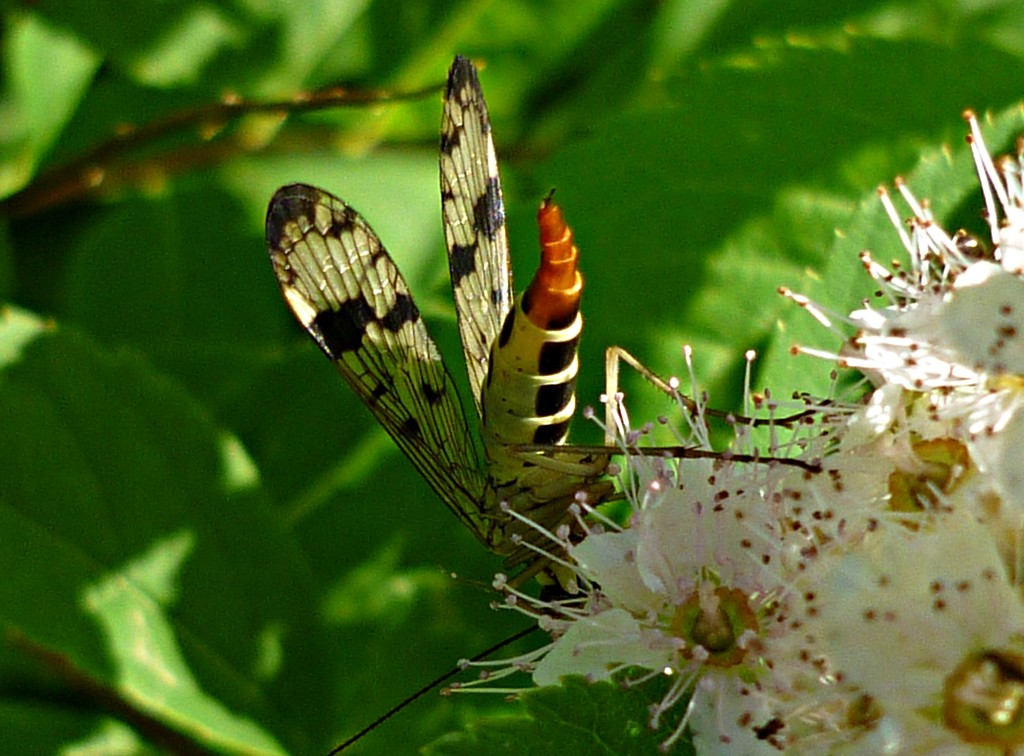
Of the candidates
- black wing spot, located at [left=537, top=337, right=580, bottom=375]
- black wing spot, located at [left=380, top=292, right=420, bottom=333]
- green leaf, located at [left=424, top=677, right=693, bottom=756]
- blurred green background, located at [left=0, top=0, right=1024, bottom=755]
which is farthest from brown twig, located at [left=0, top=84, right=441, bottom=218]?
green leaf, located at [left=424, top=677, right=693, bottom=756]

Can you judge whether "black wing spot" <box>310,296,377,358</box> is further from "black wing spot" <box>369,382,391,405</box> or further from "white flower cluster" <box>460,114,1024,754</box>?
"white flower cluster" <box>460,114,1024,754</box>

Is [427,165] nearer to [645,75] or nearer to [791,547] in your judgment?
[645,75]

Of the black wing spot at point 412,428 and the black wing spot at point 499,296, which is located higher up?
the black wing spot at point 499,296

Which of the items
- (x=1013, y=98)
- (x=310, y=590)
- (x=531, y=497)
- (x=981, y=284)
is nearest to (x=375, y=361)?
(x=531, y=497)

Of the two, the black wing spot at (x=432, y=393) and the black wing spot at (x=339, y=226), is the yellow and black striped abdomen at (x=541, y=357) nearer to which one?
the black wing spot at (x=432, y=393)

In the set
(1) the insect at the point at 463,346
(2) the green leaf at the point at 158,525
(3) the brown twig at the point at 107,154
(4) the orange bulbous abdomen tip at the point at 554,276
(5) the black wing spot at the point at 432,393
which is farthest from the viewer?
(3) the brown twig at the point at 107,154

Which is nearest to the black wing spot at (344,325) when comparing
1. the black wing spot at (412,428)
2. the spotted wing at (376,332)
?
the spotted wing at (376,332)

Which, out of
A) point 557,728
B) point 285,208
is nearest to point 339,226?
point 285,208
